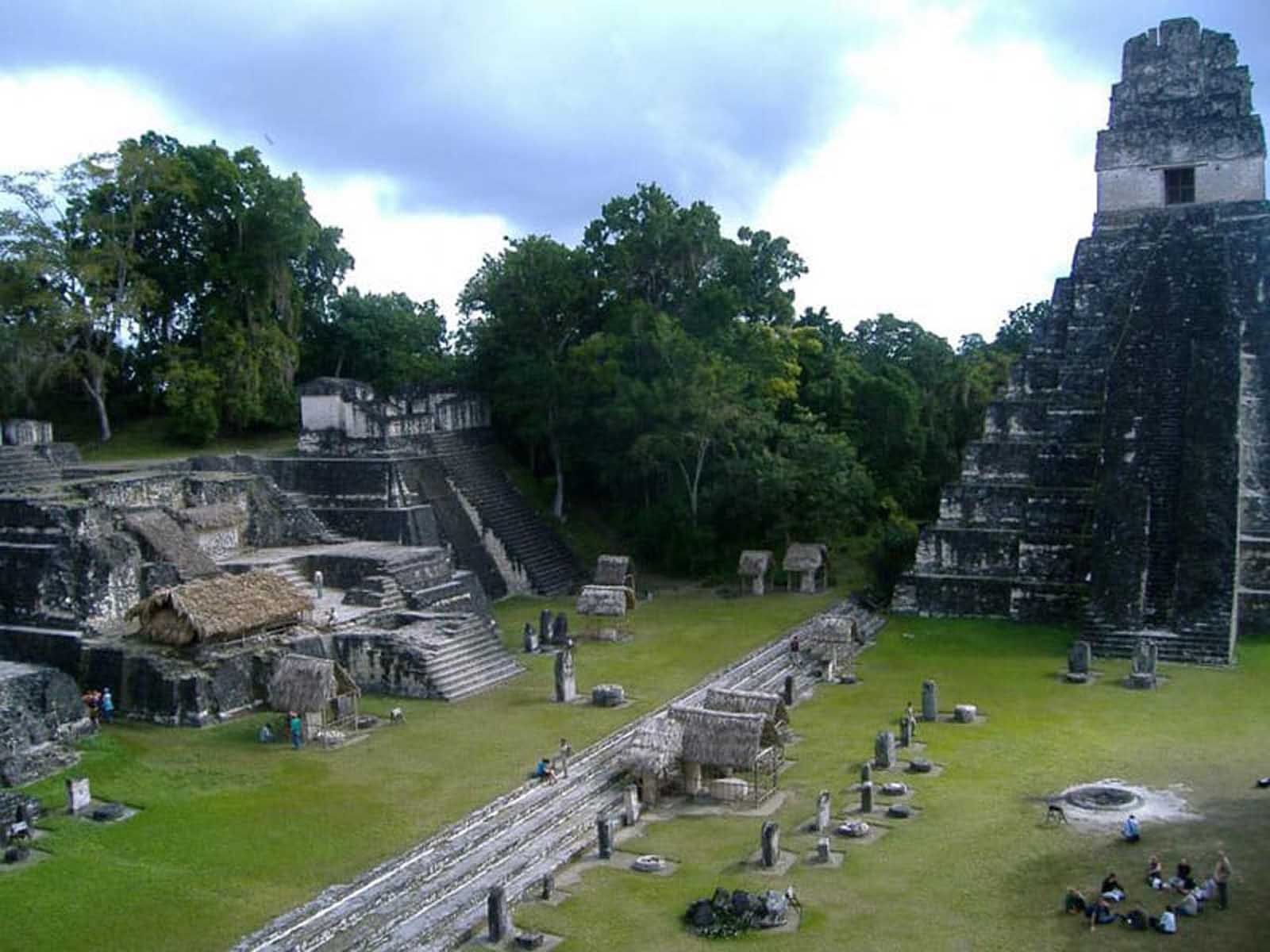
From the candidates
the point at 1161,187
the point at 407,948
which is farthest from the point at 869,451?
the point at 407,948

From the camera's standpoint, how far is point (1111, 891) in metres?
10.4

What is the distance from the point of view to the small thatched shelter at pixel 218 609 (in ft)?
57.4

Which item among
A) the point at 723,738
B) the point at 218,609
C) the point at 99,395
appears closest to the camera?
the point at 723,738

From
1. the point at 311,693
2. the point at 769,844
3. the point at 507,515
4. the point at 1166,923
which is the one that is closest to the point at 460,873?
the point at 769,844

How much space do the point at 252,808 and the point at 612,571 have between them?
12.8m

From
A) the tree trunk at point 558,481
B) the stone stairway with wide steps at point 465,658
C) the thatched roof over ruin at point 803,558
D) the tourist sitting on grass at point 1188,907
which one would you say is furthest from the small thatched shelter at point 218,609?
the tourist sitting on grass at point 1188,907

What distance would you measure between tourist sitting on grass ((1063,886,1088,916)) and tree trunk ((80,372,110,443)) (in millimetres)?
25020

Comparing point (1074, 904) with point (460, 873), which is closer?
point (1074, 904)

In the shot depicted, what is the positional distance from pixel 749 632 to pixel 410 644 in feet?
22.6

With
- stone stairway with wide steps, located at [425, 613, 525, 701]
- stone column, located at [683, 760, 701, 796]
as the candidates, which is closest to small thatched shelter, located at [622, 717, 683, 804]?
stone column, located at [683, 760, 701, 796]

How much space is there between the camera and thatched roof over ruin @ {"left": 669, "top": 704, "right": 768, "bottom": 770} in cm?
1346

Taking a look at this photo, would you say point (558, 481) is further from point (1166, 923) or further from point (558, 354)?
point (1166, 923)

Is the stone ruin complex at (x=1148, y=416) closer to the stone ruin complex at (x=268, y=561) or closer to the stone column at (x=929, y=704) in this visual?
the stone column at (x=929, y=704)

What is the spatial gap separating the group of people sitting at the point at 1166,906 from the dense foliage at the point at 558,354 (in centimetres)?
1437
